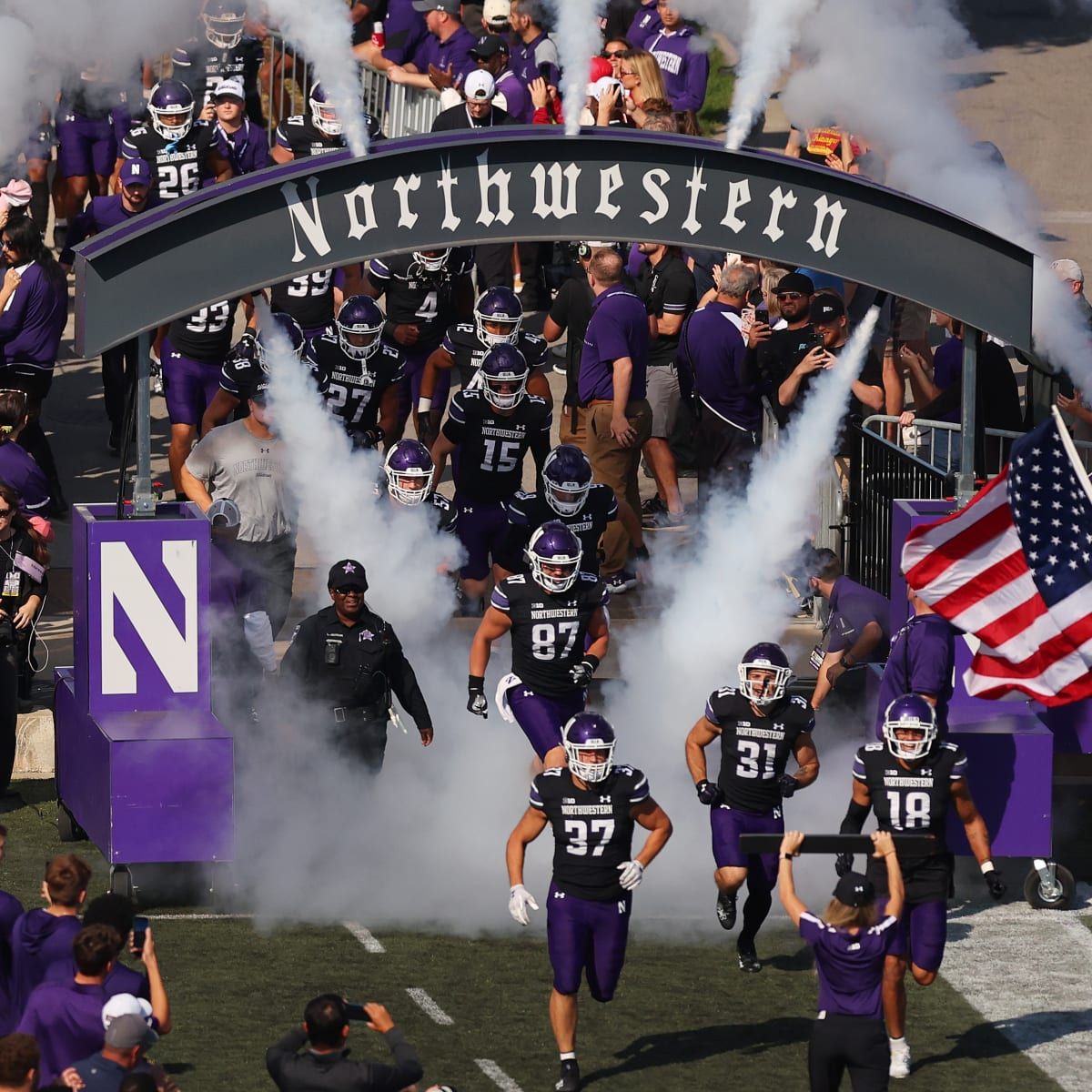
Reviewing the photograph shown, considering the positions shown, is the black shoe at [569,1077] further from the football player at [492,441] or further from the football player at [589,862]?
the football player at [492,441]

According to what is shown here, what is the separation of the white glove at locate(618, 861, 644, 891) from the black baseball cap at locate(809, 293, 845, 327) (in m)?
5.63

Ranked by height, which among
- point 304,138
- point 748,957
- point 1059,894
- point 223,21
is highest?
point 223,21

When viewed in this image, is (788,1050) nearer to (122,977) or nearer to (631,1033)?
(631,1033)

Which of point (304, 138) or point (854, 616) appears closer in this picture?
point (854, 616)

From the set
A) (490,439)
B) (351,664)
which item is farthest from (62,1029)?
(490,439)

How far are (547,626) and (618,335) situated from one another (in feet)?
11.1

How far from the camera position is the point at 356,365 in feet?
53.6

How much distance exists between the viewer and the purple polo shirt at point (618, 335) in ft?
54.6

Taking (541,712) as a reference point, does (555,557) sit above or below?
above

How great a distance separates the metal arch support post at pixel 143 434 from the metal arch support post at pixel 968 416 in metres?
4.15

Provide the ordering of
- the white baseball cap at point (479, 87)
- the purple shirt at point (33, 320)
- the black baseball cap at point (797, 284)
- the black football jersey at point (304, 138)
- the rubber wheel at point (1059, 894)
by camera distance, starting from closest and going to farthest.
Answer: the rubber wheel at point (1059, 894)
the black baseball cap at point (797, 284)
the purple shirt at point (33, 320)
the black football jersey at point (304, 138)
the white baseball cap at point (479, 87)

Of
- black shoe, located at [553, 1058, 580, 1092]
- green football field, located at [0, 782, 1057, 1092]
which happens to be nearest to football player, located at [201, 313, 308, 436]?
green football field, located at [0, 782, 1057, 1092]

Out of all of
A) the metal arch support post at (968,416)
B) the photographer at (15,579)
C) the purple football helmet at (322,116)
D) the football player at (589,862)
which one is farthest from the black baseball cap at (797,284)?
the football player at (589,862)

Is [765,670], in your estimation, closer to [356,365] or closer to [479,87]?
[356,365]
